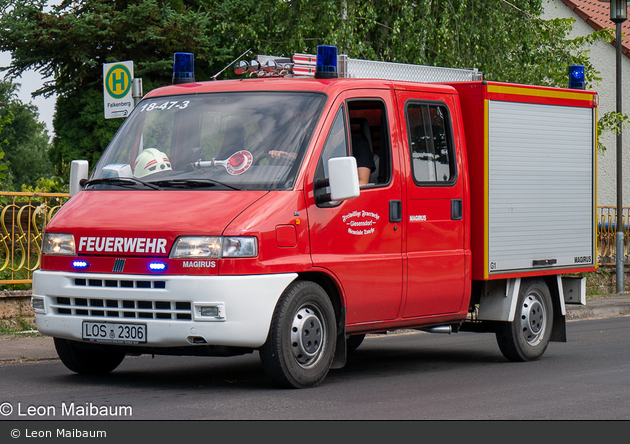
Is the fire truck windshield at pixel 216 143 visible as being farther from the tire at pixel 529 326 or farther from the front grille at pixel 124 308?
the tire at pixel 529 326

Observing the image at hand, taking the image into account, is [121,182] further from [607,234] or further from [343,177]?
[607,234]

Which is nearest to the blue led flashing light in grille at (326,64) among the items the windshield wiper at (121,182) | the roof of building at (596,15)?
the windshield wiper at (121,182)

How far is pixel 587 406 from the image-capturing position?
735 cm

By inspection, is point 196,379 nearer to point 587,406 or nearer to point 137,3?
point 587,406

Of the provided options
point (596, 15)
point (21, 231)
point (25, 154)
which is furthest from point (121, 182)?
point (25, 154)

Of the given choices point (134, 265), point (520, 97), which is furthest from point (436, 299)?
point (134, 265)

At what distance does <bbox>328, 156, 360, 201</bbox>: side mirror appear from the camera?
7.59 meters

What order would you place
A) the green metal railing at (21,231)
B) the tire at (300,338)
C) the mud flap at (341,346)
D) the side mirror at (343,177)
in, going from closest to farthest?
the tire at (300,338)
the side mirror at (343,177)
the mud flap at (341,346)
the green metal railing at (21,231)

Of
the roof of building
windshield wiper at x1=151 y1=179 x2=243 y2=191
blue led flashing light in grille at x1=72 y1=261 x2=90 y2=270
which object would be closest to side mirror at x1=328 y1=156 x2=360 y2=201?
windshield wiper at x1=151 y1=179 x2=243 y2=191

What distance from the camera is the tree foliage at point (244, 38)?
65.0ft

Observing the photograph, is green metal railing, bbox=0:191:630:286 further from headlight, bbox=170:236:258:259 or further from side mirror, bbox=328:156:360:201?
side mirror, bbox=328:156:360:201

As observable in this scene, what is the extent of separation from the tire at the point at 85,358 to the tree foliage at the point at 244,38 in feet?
37.2

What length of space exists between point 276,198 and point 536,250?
12.0 feet

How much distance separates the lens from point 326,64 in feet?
28.4
